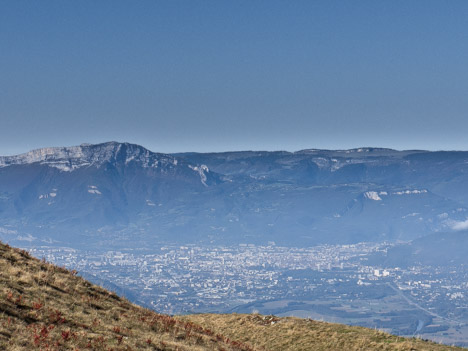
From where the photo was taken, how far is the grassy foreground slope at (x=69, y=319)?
18.2m

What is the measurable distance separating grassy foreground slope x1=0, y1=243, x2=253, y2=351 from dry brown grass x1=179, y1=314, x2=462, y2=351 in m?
4.60

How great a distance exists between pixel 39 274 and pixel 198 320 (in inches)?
545

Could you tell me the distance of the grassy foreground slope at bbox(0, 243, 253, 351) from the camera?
715 inches

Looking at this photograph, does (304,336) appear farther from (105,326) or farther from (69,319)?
(69,319)

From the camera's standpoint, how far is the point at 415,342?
28656 millimetres

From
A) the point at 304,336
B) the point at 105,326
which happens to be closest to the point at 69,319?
the point at 105,326

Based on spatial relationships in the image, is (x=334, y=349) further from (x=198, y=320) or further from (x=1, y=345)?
(x=1, y=345)

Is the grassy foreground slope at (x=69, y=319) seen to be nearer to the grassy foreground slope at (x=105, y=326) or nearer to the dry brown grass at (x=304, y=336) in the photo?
the grassy foreground slope at (x=105, y=326)

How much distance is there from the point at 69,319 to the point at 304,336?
14.3 m

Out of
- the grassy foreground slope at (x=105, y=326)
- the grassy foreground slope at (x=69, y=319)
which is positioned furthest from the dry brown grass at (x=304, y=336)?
the grassy foreground slope at (x=69, y=319)

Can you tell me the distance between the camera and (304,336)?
29641 mm

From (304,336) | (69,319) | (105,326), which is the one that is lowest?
(304,336)

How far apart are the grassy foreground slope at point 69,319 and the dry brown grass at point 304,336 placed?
15.1ft

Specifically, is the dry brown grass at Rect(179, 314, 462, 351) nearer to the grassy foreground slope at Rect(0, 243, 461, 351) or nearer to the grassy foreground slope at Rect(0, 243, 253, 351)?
the grassy foreground slope at Rect(0, 243, 461, 351)
